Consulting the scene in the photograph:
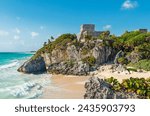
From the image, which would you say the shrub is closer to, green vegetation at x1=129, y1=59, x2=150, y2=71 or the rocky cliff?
green vegetation at x1=129, y1=59, x2=150, y2=71

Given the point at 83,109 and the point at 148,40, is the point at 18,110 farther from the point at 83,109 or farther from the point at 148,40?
the point at 148,40

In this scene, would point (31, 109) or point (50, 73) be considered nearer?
point (31, 109)

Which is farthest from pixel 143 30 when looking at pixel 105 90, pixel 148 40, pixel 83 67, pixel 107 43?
pixel 105 90

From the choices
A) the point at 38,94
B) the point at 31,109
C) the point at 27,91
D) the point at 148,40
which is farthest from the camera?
the point at 148,40

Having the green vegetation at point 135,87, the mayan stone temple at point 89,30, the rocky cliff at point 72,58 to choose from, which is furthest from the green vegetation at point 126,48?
the green vegetation at point 135,87

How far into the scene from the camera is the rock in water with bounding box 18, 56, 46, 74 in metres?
41.4

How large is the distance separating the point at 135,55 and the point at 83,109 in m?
33.3

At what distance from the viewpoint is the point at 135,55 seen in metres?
40.8

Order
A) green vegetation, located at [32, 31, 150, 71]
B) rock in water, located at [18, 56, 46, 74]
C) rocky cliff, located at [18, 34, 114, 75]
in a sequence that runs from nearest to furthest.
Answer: rocky cliff, located at [18, 34, 114, 75], green vegetation, located at [32, 31, 150, 71], rock in water, located at [18, 56, 46, 74]

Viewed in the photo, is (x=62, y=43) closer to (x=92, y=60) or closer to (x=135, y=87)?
(x=92, y=60)

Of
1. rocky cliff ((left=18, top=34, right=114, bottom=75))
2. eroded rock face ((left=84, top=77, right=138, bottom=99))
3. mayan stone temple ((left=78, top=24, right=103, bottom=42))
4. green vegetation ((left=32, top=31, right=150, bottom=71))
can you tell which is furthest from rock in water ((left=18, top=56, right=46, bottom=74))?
eroded rock face ((left=84, top=77, right=138, bottom=99))

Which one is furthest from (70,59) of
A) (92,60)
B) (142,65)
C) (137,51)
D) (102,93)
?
(102,93)

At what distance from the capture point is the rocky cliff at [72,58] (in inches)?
1506

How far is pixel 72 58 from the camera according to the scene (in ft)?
144
